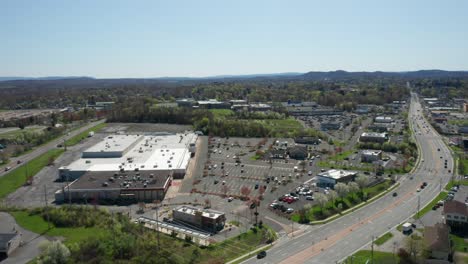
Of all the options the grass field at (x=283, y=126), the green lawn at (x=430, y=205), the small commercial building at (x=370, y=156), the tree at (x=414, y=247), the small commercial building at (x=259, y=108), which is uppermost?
the small commercial building at (x=259, y=108)

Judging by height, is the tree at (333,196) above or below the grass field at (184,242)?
above

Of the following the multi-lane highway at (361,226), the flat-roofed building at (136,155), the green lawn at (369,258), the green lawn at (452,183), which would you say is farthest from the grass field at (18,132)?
the green lawn at (452,183)

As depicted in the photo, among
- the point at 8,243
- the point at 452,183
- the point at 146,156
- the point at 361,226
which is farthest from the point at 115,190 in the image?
the point at 452,183

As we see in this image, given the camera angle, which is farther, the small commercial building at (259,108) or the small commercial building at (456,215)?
the small commercial building at (259,108)

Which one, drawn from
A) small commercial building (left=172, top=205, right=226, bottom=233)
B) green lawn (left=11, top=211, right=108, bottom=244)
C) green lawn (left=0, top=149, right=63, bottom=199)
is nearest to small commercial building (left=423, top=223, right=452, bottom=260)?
small commercial building (left=172, top=205, right=226, bottom=233)

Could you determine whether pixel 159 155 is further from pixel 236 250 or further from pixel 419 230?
pixel 419 230

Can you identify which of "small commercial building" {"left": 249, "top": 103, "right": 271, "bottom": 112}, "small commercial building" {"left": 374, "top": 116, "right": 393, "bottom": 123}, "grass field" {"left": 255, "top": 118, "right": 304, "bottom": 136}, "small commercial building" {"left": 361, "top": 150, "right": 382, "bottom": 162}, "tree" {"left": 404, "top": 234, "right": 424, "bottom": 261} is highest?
"small commercial building" {"left": 249, "top": 103, "right": 271, "bottom": 112}

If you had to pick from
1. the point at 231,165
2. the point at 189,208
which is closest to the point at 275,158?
the point at 231,165

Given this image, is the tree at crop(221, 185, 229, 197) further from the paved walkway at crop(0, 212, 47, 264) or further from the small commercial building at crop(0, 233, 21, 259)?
the small commercial building at crop(0, 233, 21, 259)

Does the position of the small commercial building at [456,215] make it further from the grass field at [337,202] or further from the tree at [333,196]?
the tree at [333,196]
